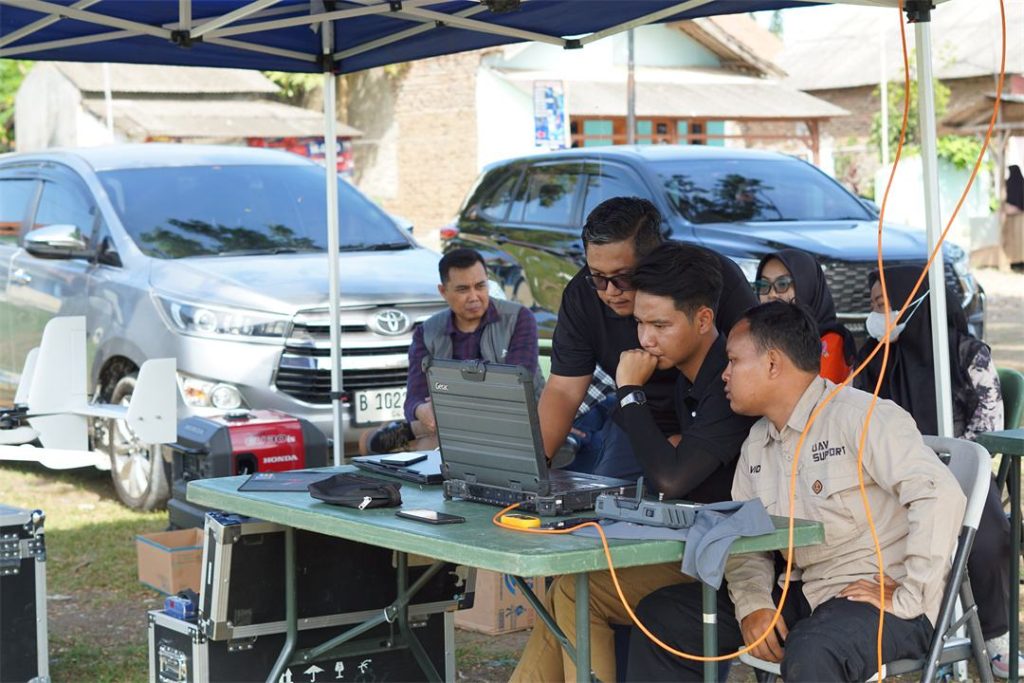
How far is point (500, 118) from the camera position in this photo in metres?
29.7

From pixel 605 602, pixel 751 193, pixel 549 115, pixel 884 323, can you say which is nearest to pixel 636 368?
pixel 605 602

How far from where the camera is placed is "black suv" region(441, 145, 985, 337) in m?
9.01

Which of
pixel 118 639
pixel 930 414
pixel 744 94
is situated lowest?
pixel 118 639

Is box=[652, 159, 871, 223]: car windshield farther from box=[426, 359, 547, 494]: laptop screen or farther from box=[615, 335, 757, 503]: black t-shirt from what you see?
box=[426, 359, 547, 494]: laptop screen

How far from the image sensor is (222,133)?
103 feet

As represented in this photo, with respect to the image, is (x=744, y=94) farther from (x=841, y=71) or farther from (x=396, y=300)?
(x=396, y=300)

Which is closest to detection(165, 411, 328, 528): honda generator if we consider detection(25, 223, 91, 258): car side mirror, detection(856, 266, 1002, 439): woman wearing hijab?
detection(25, 223, 91, 258): car side mirror

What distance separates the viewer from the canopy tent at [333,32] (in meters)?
5.22

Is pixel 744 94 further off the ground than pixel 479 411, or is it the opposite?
pixel 744 94

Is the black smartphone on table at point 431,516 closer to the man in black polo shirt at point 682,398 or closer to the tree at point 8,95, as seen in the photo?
the man in black polo shirt at point 682,398

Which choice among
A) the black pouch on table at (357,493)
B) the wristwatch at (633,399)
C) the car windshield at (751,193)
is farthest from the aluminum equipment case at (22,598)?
the car windshield at (751,193)

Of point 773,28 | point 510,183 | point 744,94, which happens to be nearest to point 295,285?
point 510,183

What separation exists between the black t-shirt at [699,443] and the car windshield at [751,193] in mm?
5731

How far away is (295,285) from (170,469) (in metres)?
1.18
